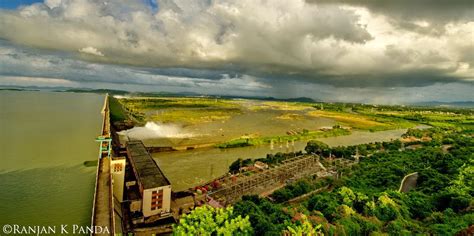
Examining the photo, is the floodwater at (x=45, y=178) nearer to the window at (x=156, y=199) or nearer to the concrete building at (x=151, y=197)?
the concrete building at (x=151, y=197)

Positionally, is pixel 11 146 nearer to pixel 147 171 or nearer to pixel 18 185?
pixel 18 185

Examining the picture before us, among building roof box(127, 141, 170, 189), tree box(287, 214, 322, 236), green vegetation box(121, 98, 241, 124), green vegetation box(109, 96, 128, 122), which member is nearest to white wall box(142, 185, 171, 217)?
building roof box(127, 141, 170, 189)

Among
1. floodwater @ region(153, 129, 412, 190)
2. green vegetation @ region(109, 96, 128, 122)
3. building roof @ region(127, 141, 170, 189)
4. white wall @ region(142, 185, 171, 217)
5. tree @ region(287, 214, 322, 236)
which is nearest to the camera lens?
tree @ region(287, 214, 322, 236)

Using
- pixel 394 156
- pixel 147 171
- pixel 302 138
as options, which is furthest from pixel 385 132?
pixel 147 171

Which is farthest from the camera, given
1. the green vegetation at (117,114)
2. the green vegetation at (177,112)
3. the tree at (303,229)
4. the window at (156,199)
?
the green vegetation at (177,112)

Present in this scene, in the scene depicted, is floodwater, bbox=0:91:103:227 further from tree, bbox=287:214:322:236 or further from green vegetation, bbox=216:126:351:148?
green vegetation, bbox=216:126:351:148

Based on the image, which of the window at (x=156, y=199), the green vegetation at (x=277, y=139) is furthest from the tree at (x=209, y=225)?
the green vegetation at (x=277, y=139)
